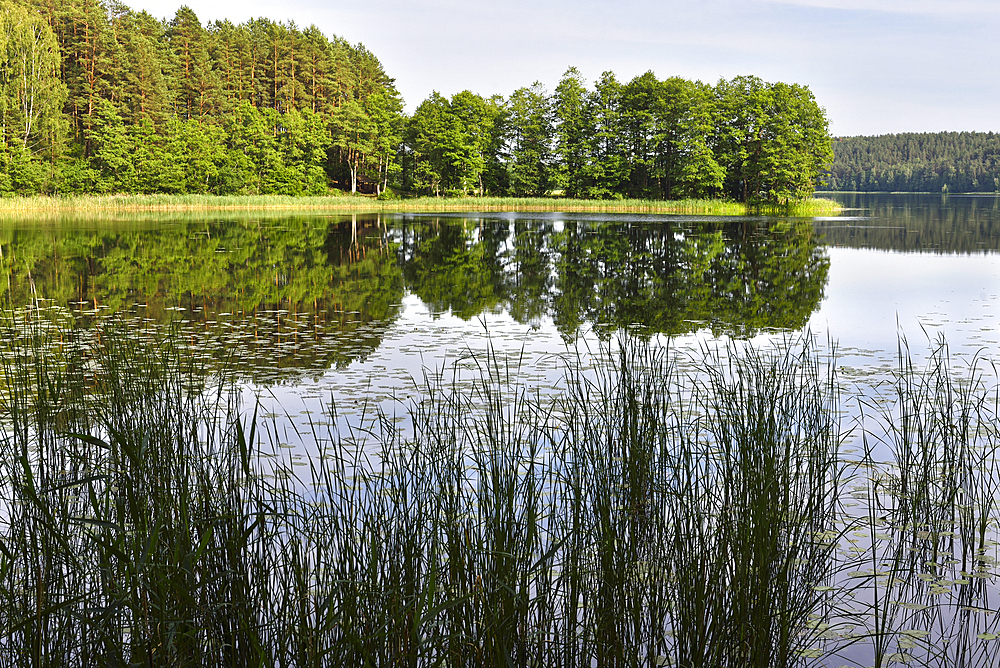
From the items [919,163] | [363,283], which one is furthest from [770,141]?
[919,163]

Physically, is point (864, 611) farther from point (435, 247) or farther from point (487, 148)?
point (487, 148)

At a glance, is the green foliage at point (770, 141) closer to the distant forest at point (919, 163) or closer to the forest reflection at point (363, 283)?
the forest reflection at point (363, 283)

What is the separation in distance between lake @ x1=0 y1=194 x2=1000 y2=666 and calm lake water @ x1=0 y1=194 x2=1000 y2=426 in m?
0.08

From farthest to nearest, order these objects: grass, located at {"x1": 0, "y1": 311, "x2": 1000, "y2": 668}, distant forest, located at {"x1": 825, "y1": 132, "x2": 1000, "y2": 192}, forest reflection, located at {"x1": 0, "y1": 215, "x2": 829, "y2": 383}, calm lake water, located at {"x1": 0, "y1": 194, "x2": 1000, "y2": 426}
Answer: distant forest, located at {"x1": 825, "y1": 132, "x2": 1000, "y2": 192} < forest reflection, located at {"x1": 0, "y1": 215, "x2": 829, "y2": 383} < calm lake water, located at {"x1": 0, "y1": 194, "x2": 1000, "y2": 426} < grass, located at {"x1": 0, "y1": 311, "x2": 1000, "y2": 668}

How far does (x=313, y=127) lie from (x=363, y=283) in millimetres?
52117

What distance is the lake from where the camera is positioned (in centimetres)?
288

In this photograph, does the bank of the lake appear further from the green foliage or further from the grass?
the grass

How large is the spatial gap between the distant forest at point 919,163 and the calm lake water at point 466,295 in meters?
117

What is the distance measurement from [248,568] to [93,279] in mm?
13210

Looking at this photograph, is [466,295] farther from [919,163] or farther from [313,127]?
[919,163]

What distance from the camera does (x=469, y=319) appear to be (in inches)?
450

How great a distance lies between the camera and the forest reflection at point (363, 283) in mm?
10227

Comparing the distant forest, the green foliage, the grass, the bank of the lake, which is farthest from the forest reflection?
the distant forest

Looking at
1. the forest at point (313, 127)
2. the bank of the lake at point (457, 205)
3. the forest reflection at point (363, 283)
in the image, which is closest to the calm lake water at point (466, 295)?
the forest reflection at point (363, 283)
